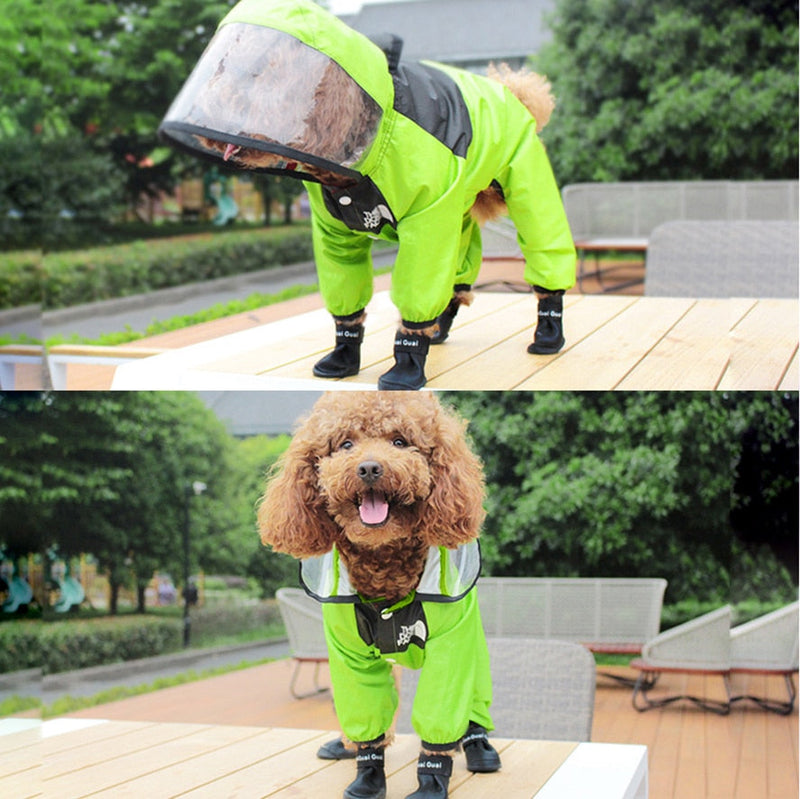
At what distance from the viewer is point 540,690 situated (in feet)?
7.10

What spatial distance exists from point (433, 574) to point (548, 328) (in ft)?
1.33

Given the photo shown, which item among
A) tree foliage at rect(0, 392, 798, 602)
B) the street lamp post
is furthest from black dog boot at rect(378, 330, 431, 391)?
the street lamp post

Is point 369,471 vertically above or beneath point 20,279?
above

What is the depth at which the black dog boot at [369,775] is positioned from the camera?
155cm

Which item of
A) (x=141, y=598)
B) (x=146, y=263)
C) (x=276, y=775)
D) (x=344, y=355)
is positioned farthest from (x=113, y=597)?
(x=344, y=355)

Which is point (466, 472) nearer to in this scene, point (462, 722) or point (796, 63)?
point (462, 722)

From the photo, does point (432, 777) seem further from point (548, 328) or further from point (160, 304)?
point (160, 304)

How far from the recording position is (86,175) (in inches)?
201

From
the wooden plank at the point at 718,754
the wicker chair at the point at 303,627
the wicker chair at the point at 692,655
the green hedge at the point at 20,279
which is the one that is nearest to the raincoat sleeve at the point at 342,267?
the wooden plank at the point at 718,754

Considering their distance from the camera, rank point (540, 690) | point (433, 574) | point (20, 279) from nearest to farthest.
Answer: point (433, 574) < point (540, 690) < point (20, 279)

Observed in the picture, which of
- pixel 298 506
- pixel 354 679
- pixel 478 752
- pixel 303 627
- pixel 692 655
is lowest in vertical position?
pixel 692 655

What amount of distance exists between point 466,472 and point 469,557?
0.59 feet

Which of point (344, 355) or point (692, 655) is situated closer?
point (344, 355)

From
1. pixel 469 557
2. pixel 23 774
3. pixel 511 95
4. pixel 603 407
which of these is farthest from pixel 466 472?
pixel 603 407
